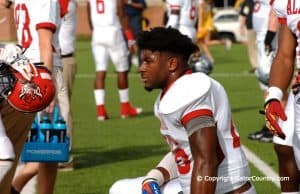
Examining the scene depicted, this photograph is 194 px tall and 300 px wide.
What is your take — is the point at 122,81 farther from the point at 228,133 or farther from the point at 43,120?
the point at 228,133

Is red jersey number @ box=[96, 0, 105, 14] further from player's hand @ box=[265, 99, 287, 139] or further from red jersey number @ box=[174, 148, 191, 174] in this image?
red jersey number @ box=[174, 148, 191, 174]

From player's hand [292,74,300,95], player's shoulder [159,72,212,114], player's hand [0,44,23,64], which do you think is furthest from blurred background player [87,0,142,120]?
player's shoulder [159,72,212,114]

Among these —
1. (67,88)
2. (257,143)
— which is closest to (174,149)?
(67,88)

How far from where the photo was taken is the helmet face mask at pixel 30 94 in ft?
19.5

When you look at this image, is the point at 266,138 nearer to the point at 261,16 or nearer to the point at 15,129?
the point at 261,16

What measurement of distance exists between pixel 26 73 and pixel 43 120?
7.87 feet

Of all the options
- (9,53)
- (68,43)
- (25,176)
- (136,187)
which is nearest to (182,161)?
(136,187)

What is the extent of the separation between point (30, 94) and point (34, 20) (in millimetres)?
1678

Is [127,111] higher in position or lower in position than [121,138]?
lower

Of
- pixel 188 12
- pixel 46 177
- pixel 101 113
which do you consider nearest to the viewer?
pixel 46 177

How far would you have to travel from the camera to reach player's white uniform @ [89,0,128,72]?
45.4ft

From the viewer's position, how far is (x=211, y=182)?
17.0 ft

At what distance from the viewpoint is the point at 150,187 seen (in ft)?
18.6

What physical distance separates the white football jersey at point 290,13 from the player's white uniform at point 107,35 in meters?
7.88
